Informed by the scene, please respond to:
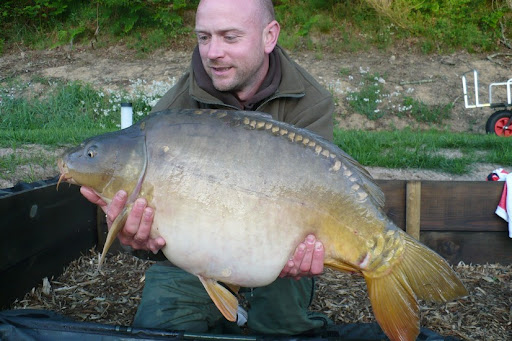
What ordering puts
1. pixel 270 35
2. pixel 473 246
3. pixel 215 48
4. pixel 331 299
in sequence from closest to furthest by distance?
pixel 215 48, pixel 270 35, pixel 331 299, pixel 473 246

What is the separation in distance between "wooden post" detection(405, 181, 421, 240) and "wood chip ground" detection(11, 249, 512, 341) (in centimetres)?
31

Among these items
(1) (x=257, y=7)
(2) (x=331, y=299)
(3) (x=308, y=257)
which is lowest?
(2) (x=331, y=299)

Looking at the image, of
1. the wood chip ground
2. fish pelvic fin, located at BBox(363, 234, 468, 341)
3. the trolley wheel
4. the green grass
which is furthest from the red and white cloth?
the trolley wheel

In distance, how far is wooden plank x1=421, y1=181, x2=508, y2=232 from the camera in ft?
8.48

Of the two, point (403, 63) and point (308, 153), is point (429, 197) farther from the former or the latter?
point (403, 63)

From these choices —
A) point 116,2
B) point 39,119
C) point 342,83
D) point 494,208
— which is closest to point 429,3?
point 342,83

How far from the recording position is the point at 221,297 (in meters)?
1.40

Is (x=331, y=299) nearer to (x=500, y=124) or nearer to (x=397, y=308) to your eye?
(x=397, y=308)

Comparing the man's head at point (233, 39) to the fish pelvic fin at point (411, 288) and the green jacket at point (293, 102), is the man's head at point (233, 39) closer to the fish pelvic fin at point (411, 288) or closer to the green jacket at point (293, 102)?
the green jacket at point (293, 102)

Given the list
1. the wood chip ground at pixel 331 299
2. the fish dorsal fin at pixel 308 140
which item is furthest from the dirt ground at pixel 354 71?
the fish dorsal fin at pixel 308 140

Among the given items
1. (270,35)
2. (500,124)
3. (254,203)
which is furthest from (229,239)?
(500,124)

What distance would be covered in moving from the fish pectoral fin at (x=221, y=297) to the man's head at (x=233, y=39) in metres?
0.72

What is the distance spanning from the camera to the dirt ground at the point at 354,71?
671 cm

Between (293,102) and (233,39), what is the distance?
333 millimetres
